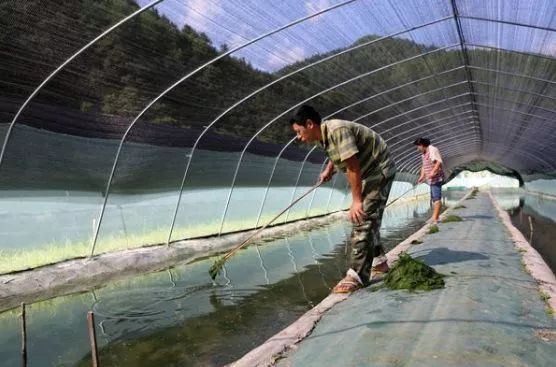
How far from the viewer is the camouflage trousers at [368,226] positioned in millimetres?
4590

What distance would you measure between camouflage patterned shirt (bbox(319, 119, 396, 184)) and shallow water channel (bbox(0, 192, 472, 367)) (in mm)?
1641

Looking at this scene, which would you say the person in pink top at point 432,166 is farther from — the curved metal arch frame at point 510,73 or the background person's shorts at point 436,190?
the curved metal arch frame at point 510,73

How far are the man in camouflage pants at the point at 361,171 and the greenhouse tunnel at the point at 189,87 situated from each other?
2875mm

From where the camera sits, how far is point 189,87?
8148 mm

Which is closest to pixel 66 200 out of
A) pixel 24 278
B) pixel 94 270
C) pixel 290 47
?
pixel 94 270

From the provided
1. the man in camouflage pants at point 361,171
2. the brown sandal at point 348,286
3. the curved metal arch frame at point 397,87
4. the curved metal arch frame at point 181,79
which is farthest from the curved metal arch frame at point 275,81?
the brown sandal at point 348,286

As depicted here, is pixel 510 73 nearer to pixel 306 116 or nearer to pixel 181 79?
pixel 181 79

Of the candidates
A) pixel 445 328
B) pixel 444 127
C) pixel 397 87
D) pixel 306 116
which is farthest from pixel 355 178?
pixel 444 127

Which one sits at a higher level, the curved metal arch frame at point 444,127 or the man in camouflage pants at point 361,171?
the curved metal arch frame at point 444,127

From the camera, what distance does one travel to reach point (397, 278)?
14.4 feet

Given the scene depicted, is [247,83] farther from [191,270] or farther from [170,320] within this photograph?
[170,320]

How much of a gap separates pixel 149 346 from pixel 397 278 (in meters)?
2.18

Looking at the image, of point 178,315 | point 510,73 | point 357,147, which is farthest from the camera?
point 510,73

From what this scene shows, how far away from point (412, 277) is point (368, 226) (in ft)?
1.94
